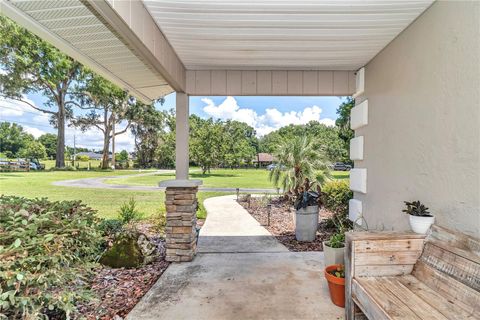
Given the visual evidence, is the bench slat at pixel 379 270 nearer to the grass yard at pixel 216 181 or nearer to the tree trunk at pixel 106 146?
the grass yard at pixel 216 181

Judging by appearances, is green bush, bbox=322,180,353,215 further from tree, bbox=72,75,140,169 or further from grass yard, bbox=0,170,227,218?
tree, bbox=72,75,140,169

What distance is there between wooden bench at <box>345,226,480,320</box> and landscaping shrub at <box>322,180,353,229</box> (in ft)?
10.9

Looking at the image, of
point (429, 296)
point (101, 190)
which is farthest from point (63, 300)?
point (101, 190)

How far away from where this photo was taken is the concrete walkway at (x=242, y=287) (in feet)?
7.73

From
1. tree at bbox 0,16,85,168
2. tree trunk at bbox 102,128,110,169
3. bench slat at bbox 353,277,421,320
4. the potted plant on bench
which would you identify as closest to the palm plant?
the potted plant on bench

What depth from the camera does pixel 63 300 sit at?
1702mm

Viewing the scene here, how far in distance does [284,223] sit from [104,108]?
19.7 m

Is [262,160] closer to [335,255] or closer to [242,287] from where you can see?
[335,255]

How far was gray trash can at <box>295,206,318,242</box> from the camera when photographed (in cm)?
456

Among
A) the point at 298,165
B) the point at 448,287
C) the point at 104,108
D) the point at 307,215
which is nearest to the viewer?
the point at 448,287

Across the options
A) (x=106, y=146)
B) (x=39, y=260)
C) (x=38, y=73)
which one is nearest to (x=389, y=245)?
(x=39, y=260)

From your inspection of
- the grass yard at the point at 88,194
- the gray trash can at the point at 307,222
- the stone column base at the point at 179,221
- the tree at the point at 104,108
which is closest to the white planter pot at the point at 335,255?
the gray trash can at the point at 307,222

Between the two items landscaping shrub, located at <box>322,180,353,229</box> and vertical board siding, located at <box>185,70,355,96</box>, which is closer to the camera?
vertical board siding, located at <box>185,70,355,96</box>

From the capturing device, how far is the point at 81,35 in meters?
2.28
